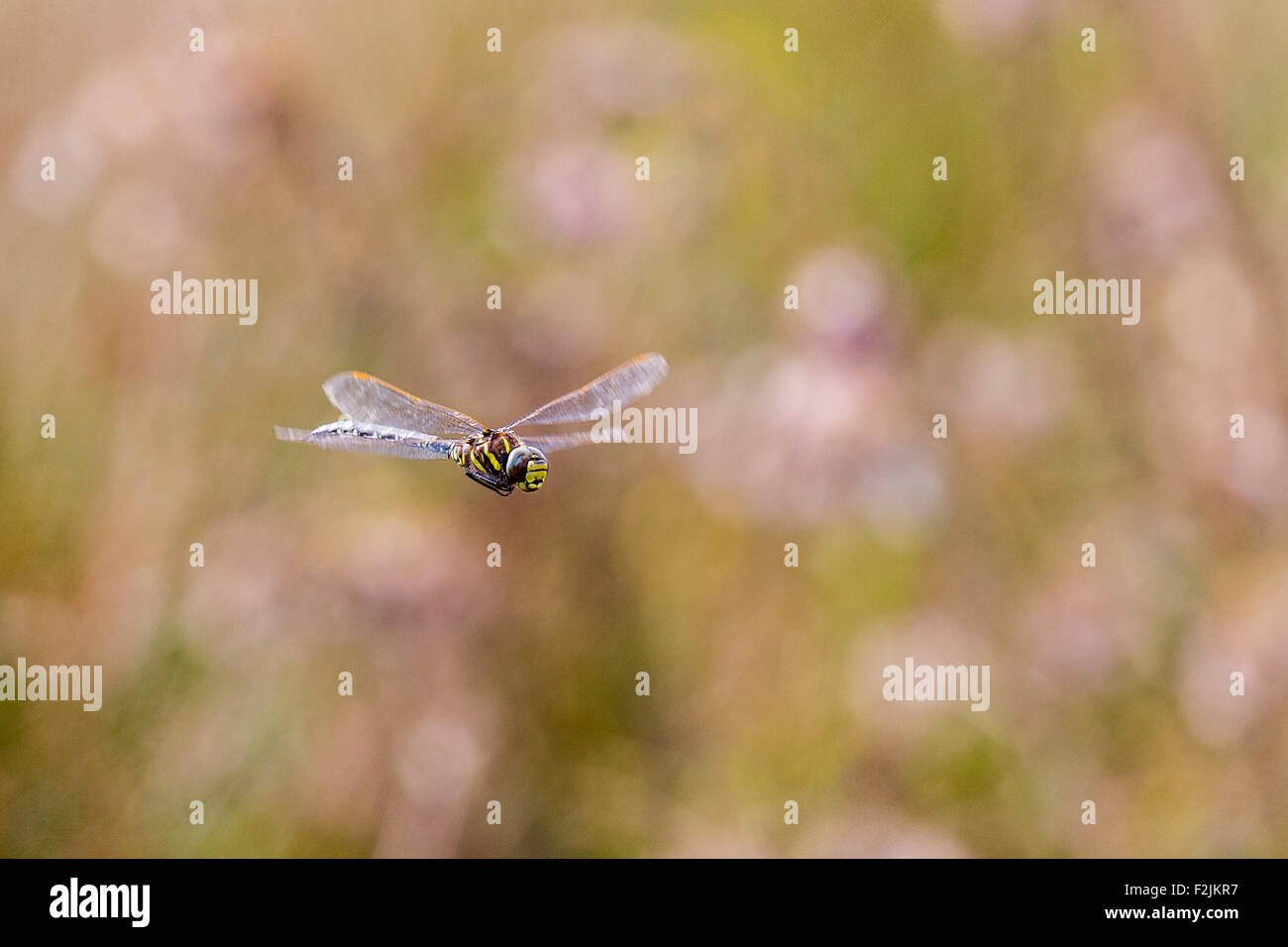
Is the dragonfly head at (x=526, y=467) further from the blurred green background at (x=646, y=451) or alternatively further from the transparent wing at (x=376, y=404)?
the blurred green background at (x=646, y=451)

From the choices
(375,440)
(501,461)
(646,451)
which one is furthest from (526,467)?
(646,451)

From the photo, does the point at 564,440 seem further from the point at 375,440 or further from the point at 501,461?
the point at 375,440

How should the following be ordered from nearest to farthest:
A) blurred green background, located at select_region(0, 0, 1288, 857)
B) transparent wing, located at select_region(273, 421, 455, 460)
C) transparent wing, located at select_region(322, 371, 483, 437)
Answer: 1. transparent wing, located at select_region(273, 421, 455, 460)
2. transparent wing, located at select_region(322, 371, 483, 437)
3. blurred green background, located at select_region(0, 0, 1288, 857)

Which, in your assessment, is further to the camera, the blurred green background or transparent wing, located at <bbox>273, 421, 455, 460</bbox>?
the blurred green background

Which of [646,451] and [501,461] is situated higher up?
[646,451]

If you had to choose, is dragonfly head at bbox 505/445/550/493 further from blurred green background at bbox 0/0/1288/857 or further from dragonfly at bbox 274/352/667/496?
blurred green background at bbox 0/0/1288/857

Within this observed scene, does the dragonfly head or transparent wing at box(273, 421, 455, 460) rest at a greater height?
transparent wing at box(273, 421, 455, 460)

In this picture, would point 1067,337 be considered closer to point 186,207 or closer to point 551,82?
point 551,82

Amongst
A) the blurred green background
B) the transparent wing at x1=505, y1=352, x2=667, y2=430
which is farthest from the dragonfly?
the blurred green background
